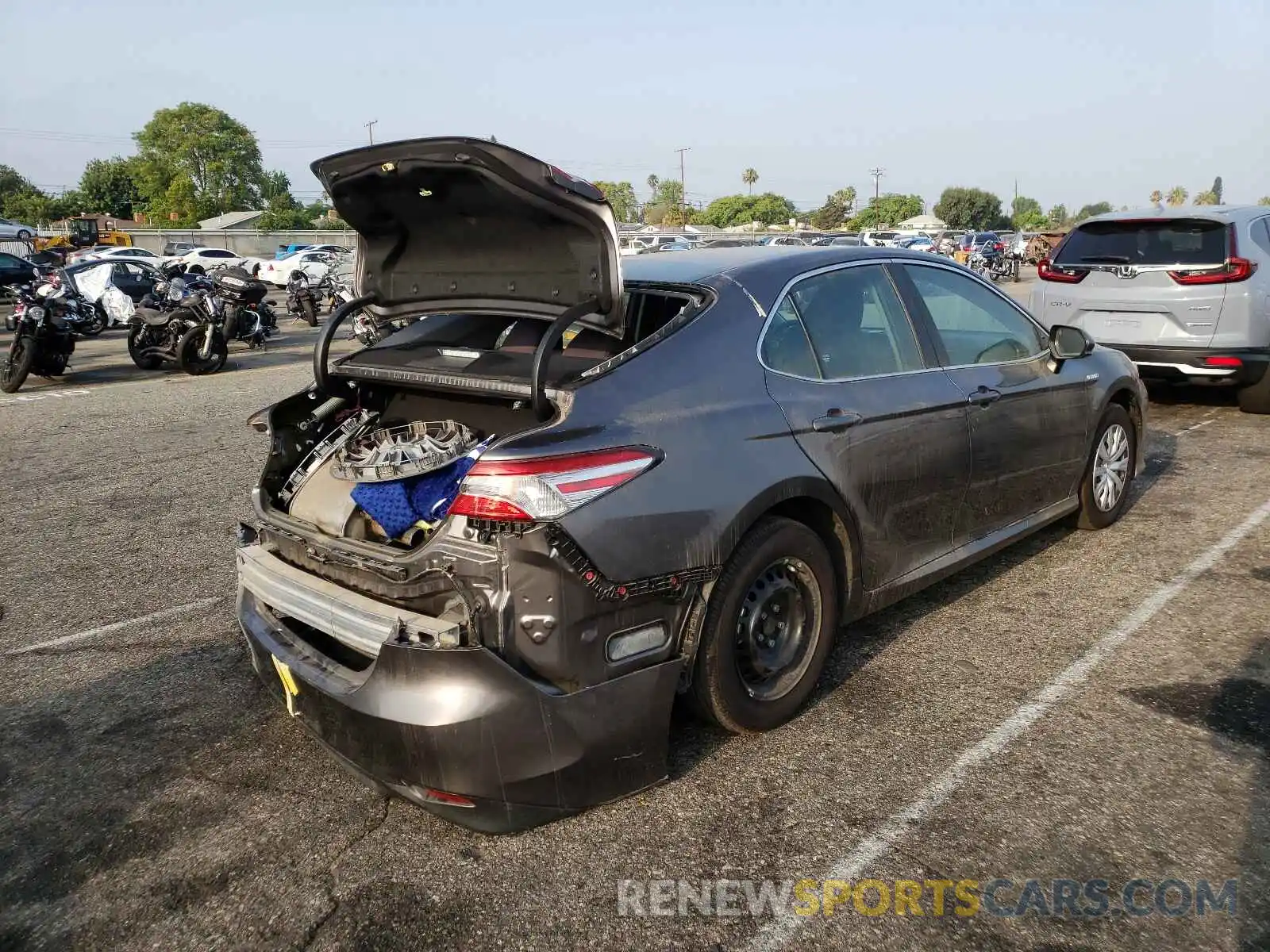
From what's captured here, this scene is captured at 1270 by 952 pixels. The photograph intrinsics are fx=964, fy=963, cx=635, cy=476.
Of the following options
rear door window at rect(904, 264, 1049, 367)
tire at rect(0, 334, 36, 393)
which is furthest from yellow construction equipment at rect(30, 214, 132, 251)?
rear door window at rect(904, 264, 1049, 367)

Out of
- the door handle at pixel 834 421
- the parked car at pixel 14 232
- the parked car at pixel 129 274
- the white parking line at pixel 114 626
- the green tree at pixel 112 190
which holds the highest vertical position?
the green tree at pixel 112 190

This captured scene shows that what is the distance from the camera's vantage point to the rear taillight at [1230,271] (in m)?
7.98

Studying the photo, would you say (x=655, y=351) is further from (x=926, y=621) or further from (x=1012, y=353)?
(x=1012, y=353)

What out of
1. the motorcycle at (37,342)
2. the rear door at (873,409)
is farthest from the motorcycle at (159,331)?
the rear door at (873,409)

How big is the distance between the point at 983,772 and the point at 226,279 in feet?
45.5

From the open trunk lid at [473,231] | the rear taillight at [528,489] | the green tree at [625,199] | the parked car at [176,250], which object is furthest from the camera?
the green tree at [625,199]

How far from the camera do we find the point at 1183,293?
818cm

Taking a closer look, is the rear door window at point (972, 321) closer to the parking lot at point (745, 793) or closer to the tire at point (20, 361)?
the parking lot at point (745, 793)

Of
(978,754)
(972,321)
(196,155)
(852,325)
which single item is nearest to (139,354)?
(972,321)

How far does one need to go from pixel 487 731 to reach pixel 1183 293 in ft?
25.9

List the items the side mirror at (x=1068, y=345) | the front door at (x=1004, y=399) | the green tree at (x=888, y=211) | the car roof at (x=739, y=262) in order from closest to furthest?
the car roof at (x=739, y=262), the front door at (x=1004, y=399), the side mirror at (x=1068, y=345), the green tree at (x=888, y=211)

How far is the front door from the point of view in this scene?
13.8 ft

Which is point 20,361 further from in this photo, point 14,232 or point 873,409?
point 14,232

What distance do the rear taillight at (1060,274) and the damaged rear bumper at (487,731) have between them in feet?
24.6
